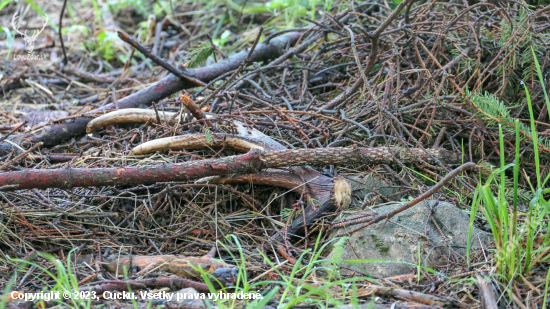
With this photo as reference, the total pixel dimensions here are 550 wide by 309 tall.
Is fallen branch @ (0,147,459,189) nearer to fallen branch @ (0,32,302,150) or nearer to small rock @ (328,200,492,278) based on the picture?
small rock @ (328,200,492,278)

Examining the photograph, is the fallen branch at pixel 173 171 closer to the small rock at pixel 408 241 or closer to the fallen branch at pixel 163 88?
the small rock at pixel 408 241

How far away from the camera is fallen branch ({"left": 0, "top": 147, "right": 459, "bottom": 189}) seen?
7.70ft

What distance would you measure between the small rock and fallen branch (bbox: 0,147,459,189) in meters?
0.41

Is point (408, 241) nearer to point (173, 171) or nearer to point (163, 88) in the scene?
point (173, 171)

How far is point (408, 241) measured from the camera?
2.25 metres

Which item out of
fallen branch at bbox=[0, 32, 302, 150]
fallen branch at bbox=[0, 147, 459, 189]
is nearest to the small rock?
fallen branch at bbox=[0, 147, 459, 189]

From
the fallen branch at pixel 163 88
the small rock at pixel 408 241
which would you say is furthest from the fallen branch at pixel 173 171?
the fallen branch at pixel 163 88

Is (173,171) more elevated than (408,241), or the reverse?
(173,171)

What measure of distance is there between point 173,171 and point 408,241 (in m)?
1.24

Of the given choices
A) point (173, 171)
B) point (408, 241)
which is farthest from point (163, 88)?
point (408, 241)

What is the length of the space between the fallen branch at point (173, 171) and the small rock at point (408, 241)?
0.41m

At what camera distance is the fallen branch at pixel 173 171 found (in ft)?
7.70

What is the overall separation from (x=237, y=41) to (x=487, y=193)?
376 centimetres

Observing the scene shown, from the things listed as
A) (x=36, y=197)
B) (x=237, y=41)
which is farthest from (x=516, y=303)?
(x=237, y=41)
